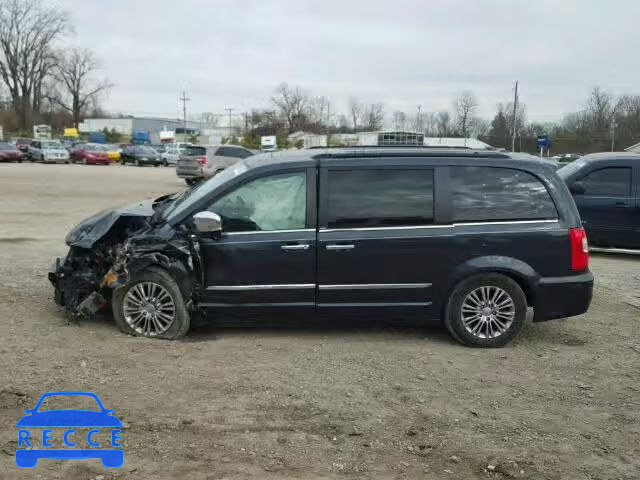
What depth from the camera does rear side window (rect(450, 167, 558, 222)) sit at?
212 inches

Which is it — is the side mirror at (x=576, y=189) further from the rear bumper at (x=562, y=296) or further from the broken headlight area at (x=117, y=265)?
the broken headlight area at (x=117, y=265)

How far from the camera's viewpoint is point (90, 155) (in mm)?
45062

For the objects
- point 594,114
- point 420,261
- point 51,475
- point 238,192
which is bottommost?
point 51,475

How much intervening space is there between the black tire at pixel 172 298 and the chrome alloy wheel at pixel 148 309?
26mm

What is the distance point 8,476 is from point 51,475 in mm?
217

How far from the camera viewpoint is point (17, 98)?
8575 centimetres

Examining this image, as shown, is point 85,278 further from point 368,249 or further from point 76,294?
point 368,249

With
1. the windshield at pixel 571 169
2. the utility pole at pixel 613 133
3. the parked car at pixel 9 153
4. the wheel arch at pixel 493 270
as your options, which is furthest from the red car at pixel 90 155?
the wheel arch at pixel 493 270

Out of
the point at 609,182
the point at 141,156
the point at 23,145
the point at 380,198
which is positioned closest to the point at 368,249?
the point at 380,198

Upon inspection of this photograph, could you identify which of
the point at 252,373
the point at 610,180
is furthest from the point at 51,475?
the point at 610,180

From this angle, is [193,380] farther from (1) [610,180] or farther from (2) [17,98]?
(2) [17,98]

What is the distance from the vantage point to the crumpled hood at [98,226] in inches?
219

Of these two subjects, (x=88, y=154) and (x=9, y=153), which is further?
(x=88, y=154)

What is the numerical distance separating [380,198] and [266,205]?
102 cm
